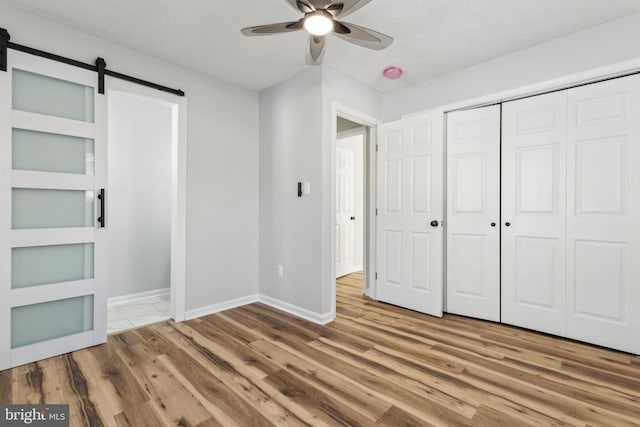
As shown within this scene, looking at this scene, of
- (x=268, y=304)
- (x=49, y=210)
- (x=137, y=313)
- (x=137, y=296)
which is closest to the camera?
(x=49, y=210)

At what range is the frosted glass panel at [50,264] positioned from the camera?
2207 mm

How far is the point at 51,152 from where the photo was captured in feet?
7.63

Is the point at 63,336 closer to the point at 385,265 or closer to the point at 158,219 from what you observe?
the point at 158,219

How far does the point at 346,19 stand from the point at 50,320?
318 centimetres

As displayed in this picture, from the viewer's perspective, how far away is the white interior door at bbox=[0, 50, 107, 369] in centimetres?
215

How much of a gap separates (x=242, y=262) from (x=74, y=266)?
1542 millimetres

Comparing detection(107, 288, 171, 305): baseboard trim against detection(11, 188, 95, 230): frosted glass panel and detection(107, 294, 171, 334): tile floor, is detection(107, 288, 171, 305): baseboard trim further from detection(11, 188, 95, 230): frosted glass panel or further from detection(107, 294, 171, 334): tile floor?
detection(11, 188, 95, 230): frosted glass panel

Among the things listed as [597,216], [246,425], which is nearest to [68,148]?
[246,425]

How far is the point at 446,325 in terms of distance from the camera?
2930 millimetres

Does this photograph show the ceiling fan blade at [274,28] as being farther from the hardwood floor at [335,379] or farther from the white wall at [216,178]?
the hardwood floor at [335,379]

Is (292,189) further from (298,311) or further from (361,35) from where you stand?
(361,35)

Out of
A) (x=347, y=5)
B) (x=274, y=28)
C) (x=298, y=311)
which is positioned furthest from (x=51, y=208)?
(x=347, y=5)

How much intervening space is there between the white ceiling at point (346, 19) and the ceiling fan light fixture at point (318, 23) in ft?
1.52

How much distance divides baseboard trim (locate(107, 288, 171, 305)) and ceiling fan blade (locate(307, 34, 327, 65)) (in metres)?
3.30
